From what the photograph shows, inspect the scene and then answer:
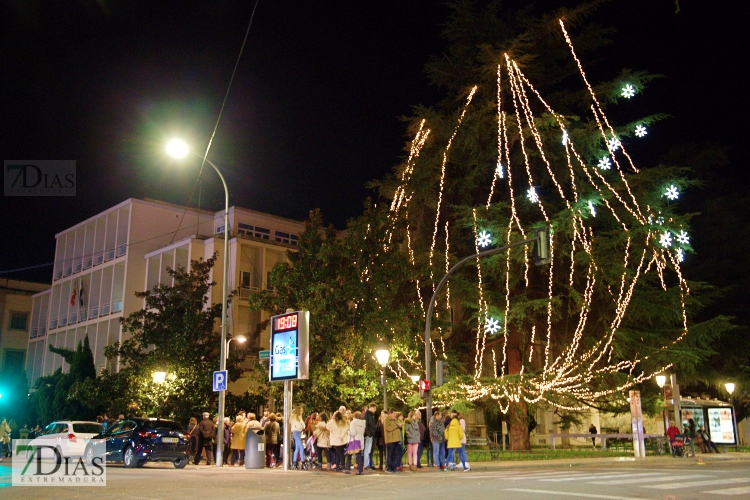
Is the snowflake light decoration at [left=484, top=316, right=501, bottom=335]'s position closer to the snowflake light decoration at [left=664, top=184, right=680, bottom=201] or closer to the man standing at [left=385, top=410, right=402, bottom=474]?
the snowflake light decoration at [left=664, top=184, right=680, bottom=201]

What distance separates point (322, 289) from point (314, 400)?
4.04 m

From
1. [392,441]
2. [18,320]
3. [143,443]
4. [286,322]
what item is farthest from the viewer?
[18,320]

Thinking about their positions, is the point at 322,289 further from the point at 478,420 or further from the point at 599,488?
the point at 478,420

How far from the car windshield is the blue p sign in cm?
420

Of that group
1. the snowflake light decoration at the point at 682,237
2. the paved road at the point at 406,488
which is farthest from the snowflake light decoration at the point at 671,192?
the paved road at the point at 406,488

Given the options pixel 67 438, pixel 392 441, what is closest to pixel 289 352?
pixel 392 441

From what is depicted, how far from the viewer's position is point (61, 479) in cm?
1437

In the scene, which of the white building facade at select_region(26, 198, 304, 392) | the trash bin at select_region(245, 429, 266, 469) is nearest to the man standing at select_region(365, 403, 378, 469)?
the trash bin at select_region(245, 429, 266, 469)

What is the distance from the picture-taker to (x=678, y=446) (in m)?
26.2

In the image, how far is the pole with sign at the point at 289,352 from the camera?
739 inches

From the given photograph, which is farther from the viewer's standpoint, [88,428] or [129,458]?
[88,428]

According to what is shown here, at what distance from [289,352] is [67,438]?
791cm

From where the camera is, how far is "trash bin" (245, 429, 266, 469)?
19.7 metres

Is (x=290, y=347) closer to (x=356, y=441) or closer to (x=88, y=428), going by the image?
(x=356, y=441)
